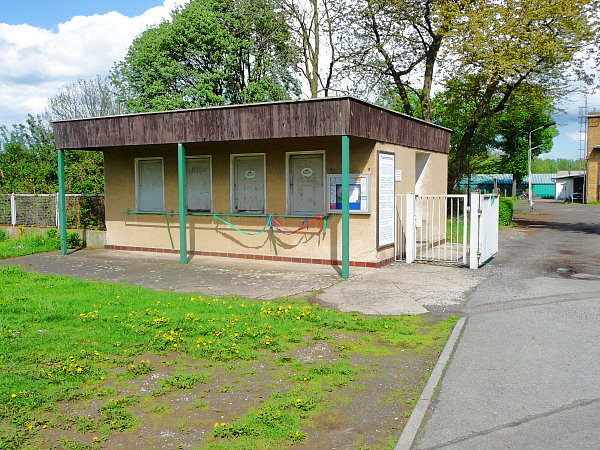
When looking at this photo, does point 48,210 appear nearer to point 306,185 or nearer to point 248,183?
point 248,183

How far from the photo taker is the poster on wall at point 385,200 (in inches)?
464

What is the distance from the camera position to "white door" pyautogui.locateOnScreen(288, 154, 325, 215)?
12453 mm

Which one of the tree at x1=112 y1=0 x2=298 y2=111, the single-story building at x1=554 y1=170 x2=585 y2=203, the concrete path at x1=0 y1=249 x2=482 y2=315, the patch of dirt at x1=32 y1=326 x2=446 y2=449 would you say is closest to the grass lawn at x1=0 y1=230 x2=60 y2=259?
the concrete path at x1=0 y1=249 x2=482 y2=315

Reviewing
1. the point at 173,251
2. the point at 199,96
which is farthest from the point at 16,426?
the point at 199,96

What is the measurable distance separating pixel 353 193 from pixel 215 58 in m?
23.2

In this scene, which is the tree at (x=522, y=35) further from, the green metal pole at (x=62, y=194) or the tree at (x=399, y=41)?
the green metal pole at (x=62, y=194)

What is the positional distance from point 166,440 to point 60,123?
1212 centimetres

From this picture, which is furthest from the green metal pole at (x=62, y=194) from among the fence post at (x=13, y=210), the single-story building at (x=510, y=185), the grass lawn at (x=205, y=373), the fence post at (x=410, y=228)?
the single-story building at (x=510, y=185)

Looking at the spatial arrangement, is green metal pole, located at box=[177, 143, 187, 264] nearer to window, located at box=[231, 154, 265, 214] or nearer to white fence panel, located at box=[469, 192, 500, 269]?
window, located at box=[231, 154, 265, 214]

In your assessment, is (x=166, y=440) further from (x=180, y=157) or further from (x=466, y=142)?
(x=466, y=142)

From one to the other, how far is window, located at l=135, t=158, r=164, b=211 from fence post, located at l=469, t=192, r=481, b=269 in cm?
771

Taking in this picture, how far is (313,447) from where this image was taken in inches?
150

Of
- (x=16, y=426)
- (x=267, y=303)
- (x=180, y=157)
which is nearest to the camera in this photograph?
(x=16, y=426)

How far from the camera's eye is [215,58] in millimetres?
32375
